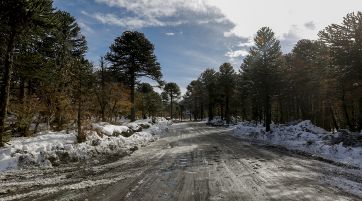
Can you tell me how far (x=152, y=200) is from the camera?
288 inches

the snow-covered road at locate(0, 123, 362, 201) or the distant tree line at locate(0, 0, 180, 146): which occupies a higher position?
the distant tree line at locate(0, 0, 180, 146)

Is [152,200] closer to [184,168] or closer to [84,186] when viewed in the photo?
[84,186]

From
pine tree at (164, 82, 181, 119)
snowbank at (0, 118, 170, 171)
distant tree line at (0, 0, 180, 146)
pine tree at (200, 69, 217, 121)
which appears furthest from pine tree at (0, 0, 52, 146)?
pine tree at (164, 82, 181, 119)

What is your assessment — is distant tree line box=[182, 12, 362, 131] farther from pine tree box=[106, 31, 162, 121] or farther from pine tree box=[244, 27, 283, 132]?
pine tree box=[106, 31, 162, 121]

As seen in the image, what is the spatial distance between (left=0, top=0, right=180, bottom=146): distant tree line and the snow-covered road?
4957mm

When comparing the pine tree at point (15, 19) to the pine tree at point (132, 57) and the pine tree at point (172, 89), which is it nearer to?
the pine tree at point (132, 57)

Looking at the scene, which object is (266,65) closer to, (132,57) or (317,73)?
(317,73)

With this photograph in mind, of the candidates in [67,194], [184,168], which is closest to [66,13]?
[184,168]

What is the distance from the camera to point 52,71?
18.3m

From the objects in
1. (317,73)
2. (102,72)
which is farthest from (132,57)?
(317,73)

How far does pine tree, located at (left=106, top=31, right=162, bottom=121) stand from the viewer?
40750 millimetres

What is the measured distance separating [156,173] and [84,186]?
2.74 metres

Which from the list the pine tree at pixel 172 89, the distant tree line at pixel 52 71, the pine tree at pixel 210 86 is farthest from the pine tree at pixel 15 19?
the pine tree at pixel 172 89

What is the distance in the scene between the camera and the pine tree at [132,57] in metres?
40.8
